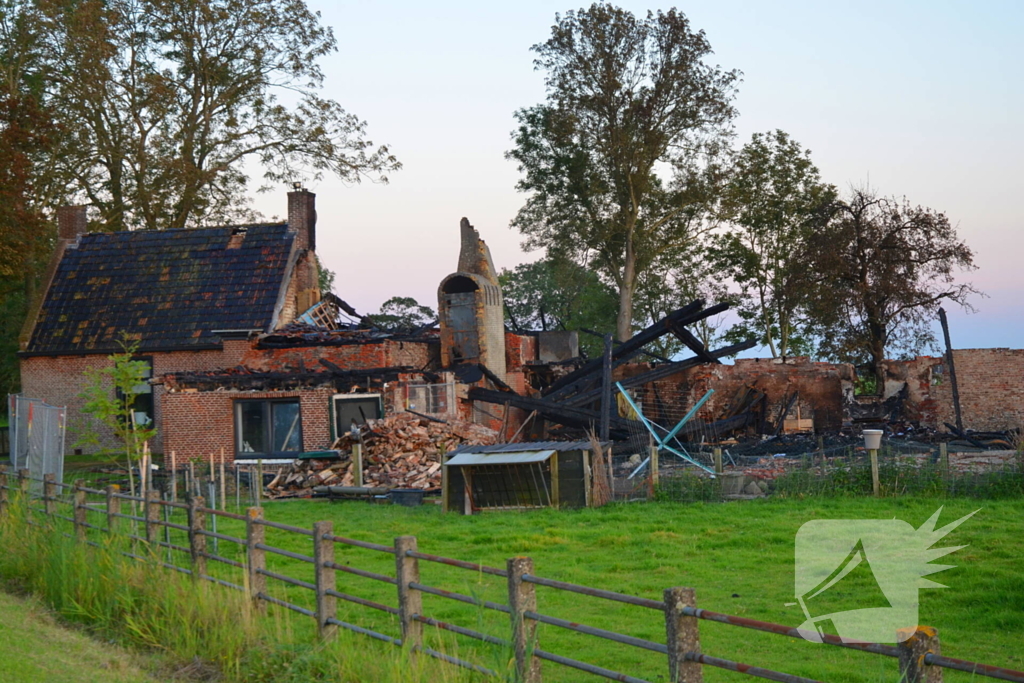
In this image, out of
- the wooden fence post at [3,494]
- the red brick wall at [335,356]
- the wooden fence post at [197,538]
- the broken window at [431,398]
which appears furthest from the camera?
the red brick wall at [335,356]

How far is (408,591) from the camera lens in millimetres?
7879

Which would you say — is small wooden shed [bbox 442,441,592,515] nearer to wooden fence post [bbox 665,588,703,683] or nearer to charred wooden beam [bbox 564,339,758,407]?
charred wooden beam [bbox 564,339,758,407]

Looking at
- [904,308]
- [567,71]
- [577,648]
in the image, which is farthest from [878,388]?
[577,648]

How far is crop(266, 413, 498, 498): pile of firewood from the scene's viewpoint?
78.0 ft

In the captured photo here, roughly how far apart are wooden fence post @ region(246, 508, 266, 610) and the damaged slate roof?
22069mm

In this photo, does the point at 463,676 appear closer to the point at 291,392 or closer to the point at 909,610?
the point at 909,610

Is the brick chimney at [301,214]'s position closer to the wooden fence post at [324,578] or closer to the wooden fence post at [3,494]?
the wooden fence post at [3,494]

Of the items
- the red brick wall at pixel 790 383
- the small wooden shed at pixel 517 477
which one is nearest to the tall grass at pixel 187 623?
the small wooden shed at pixel 517 477

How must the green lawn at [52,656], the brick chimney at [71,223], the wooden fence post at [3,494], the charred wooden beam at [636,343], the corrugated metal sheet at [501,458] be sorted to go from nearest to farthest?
the green lawn at [52,656] < the wooden fence post at [3,494] < the corrugated metal sheet at [501,458] < the charred wooden beam at [636,343] < the brick chimney at [71,223]

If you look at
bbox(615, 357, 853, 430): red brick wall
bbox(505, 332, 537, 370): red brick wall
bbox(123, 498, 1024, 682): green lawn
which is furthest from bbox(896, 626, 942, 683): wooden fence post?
bbox(505, 332, 537, 370): red brick wall

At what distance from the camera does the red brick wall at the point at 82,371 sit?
3098cm

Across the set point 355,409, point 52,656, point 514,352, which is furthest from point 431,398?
point 52,656

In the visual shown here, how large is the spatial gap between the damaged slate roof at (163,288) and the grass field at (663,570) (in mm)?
13308

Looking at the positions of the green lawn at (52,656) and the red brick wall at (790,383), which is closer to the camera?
the green lawn at (52,656)
